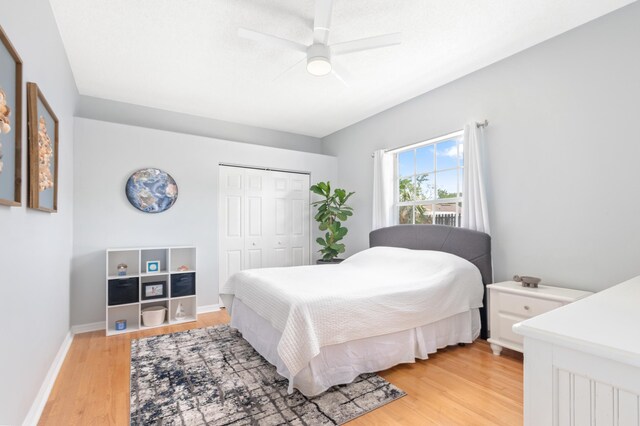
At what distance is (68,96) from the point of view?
306cm

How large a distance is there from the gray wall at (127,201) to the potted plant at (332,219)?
1.08m

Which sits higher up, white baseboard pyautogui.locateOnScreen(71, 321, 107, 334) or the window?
the window

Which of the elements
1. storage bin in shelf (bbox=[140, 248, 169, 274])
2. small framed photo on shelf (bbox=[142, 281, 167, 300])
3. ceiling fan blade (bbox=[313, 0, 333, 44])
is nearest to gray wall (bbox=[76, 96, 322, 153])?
storage bin in shelf (bbox=[140, 248, 169, 274])

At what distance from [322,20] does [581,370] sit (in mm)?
2273

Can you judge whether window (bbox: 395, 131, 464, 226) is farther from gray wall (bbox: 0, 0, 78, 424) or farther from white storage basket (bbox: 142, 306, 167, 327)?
gray wall (bbox: 0, 0, 78, 424)

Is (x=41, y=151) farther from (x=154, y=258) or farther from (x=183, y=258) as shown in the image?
(x=183, y=258)

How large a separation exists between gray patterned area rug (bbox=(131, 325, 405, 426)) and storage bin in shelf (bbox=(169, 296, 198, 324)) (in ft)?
3.20

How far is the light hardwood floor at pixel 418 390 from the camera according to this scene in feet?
5.97

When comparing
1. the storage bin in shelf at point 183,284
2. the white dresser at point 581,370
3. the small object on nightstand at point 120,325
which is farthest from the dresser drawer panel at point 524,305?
the small object on nightstand at point 120,325

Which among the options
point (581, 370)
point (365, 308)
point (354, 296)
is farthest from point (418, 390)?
point (581, 370)

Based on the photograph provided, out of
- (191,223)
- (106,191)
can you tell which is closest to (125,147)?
(106,191)

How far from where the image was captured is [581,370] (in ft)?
2.80

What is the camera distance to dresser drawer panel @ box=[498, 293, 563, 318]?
7.52 ft

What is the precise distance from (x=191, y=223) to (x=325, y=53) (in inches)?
112
